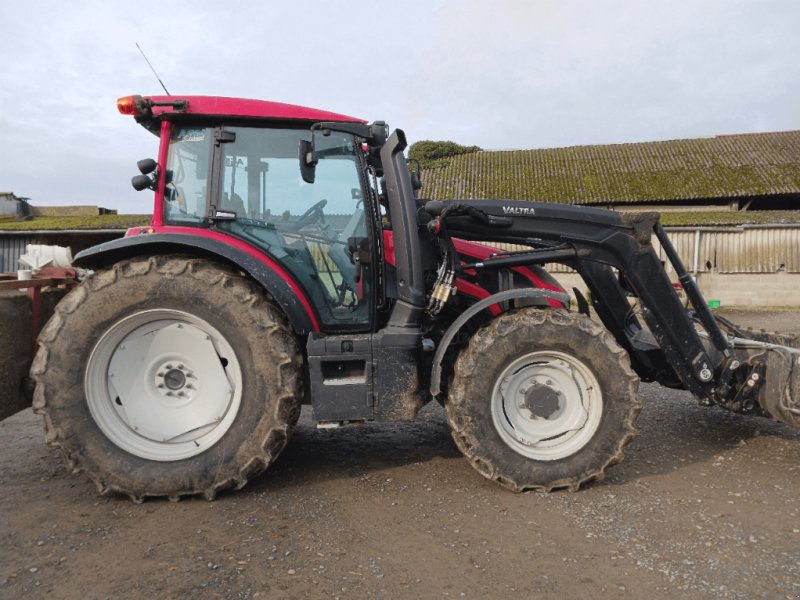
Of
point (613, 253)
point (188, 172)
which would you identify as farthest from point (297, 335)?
point (613, 253)

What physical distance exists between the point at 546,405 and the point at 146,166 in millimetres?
2937

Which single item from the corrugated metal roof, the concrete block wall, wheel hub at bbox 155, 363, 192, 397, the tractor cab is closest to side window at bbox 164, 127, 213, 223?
the tractor cab

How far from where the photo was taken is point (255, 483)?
3816 mm

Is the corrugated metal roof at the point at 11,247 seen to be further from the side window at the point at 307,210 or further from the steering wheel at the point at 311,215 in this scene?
the steering wheel at the point at 311,215

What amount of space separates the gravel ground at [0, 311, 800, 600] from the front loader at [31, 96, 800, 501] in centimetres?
28

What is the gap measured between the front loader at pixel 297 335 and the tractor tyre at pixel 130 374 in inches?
0.4

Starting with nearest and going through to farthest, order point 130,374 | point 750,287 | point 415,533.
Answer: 1. point 415,533
2. point 130,374
3. point 750,287

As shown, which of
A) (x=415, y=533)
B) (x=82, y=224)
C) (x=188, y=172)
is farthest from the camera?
(x=82, y=224)

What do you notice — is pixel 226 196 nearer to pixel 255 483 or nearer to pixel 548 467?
pixel 255 483

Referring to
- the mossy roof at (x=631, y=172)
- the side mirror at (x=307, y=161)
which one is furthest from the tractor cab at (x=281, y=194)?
the mossy roof at (x=631, y=172)

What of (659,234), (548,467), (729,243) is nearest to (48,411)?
(548,467)

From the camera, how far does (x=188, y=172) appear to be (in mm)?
3754

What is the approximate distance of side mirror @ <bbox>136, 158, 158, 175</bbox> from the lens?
3613 mm

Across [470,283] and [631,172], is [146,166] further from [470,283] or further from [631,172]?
[631,172]
